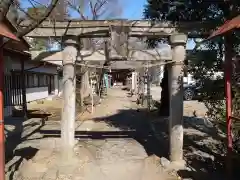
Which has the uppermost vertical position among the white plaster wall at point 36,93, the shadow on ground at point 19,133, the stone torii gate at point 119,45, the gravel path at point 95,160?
the stone torii gate at point 119,45

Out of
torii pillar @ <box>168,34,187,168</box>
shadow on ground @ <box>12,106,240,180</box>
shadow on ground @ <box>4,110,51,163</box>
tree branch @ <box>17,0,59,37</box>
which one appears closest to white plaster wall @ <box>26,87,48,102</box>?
shadow on ground @ <box>4,110,51,163</box>

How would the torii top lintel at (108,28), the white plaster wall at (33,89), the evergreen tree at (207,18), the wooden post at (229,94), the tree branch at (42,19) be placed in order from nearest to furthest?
the tree branch at (42,19) < the wooden post at (229,94) < the evergreen tree at (207,18) < the torii top lintel at (108,28) < the white plaster wall at (33,89)

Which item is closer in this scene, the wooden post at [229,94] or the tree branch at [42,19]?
the tree branch at [42,19]

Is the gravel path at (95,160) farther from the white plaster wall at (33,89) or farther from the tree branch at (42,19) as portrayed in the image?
the white plaster wall at (33,89)

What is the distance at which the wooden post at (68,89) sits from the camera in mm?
9281

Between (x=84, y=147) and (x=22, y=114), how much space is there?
716cm

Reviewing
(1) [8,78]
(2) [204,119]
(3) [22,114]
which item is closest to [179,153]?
(2) [204,119]

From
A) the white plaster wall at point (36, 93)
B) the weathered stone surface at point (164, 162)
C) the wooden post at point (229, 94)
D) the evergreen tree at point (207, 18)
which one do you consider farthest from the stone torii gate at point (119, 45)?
the white plaster wall at point (36, 93)

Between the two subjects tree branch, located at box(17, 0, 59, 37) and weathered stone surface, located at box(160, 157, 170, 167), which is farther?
weathered stone surface, located at box(160, 157, 170, 167)

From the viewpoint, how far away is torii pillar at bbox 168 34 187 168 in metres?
8.92

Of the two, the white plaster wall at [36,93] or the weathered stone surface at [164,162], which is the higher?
the white plaster wall at [36,93]

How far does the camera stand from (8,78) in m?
18.5

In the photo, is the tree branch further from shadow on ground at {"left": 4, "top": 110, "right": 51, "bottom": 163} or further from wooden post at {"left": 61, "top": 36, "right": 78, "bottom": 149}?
shadow on ground at {"left": 4, "top": 110, "right": 51, "bottom": 163}

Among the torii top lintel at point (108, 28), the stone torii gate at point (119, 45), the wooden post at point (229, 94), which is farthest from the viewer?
the torii top lintel at point (108, 28)
